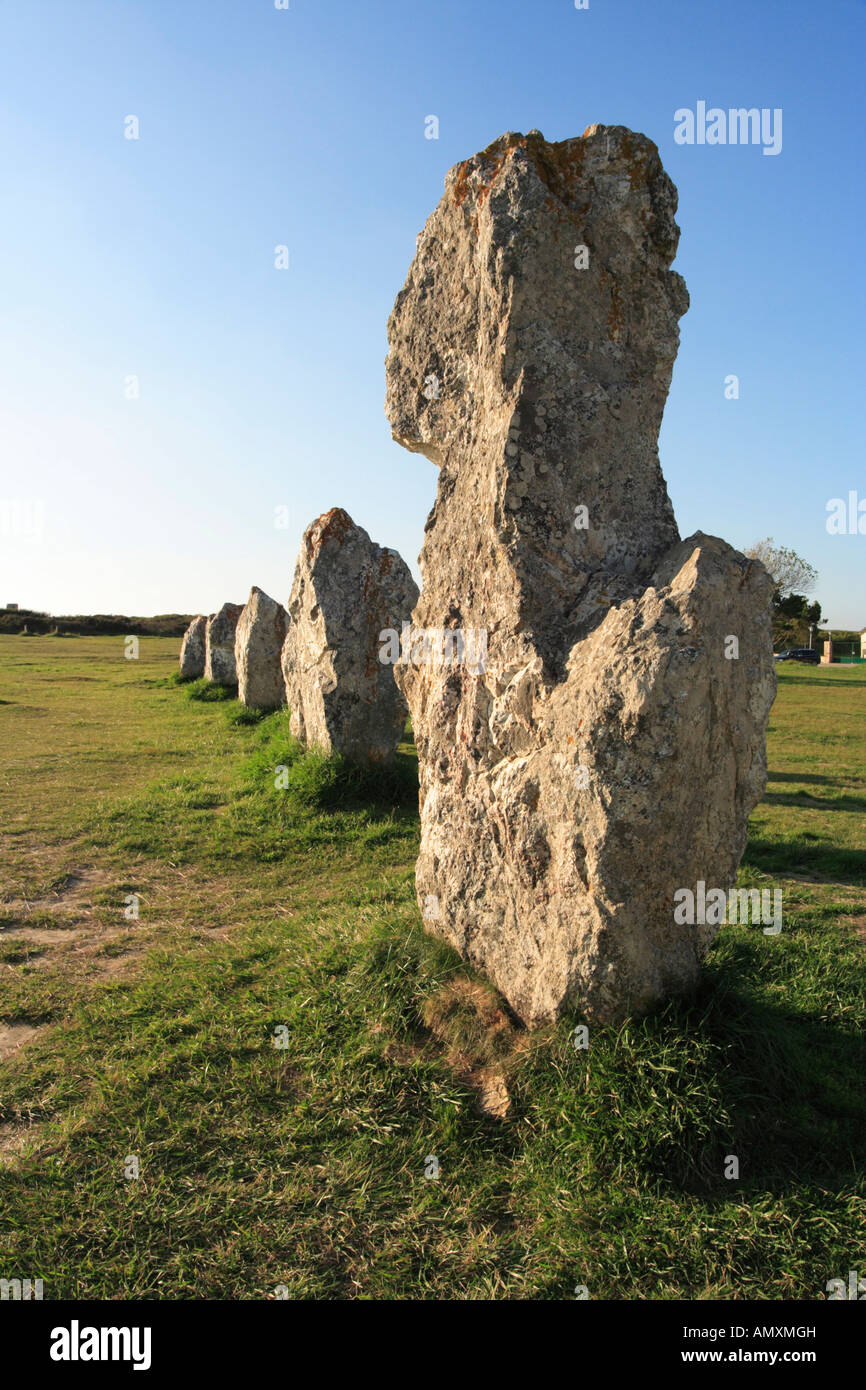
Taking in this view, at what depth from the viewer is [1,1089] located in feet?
13.7

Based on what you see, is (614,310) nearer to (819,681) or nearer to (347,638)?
(347,638)

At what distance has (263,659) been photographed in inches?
596

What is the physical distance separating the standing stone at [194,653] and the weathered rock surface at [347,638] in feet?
38.2

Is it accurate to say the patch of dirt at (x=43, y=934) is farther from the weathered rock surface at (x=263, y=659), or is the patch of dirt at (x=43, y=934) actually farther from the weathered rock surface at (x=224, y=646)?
the weathered rock surface at (x=224, y=646)

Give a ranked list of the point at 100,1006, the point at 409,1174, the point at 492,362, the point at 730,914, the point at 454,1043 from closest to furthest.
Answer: the point at 409,1174 → the point at 454,1043 → the point at 492,362 → the point at 100,1006 → the point at 730,914

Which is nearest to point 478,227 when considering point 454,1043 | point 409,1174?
→ point 454,1043

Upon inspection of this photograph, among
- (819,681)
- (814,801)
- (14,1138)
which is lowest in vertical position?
(14,1138)

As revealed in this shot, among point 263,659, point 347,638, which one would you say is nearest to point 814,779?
point 347,638

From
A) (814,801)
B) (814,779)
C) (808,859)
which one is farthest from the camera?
(814,779)

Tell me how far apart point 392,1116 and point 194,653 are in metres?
19.0

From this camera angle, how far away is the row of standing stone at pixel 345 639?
9.68m

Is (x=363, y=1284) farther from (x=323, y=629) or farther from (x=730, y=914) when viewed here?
(x=323, y=629)

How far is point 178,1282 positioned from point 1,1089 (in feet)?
5.34

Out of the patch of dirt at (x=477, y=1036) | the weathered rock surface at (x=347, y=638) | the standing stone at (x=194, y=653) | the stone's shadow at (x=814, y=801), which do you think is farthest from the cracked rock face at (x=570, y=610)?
the standing stone at (x=194, y=653)
